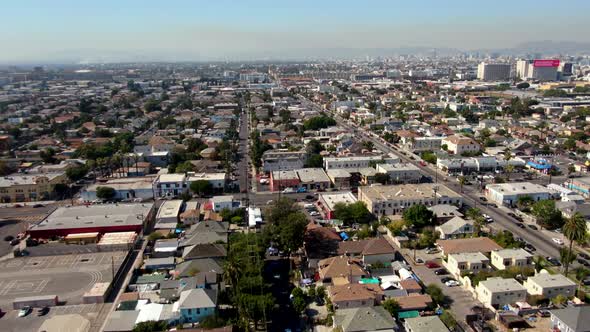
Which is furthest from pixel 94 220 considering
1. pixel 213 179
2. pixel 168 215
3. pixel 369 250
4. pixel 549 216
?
pixel 549 216

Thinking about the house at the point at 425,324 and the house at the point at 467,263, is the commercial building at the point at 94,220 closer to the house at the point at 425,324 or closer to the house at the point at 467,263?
the house at the point at 425,324

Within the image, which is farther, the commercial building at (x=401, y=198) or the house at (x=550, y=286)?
the commercial building at (x=401, y=198)

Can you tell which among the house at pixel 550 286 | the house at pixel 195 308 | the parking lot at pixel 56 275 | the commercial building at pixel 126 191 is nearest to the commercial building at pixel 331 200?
the house at pixel 550 286

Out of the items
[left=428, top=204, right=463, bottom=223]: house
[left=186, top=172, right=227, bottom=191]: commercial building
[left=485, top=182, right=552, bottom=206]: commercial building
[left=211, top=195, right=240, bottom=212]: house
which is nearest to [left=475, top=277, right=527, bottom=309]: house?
[left=428, top=204, right=463, bottom=223]: house

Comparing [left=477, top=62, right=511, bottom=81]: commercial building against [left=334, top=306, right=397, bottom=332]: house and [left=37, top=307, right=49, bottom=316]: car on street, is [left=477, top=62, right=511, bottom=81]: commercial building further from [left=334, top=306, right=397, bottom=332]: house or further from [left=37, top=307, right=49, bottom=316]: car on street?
[left=37, top=307, right=49, bottom=316]: car on street

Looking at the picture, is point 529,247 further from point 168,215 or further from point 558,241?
point 168,215

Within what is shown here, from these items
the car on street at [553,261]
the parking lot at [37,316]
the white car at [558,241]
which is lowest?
the parking lot at [37,316]
